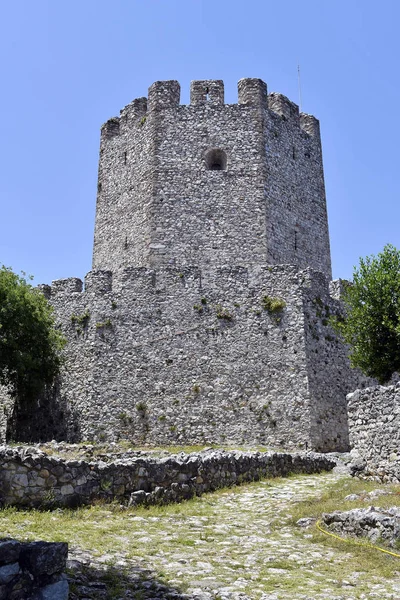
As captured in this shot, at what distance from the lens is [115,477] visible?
35.1 feet

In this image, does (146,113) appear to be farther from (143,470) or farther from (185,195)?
(143,470)

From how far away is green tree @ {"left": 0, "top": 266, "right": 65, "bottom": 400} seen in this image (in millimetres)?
21375

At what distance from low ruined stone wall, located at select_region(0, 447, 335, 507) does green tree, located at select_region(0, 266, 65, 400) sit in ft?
34.7

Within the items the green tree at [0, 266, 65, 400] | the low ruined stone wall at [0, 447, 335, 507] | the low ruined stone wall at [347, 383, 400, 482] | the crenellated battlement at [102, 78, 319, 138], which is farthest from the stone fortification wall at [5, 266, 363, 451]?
the crenellated battlement at [102, 78, 319, 138]

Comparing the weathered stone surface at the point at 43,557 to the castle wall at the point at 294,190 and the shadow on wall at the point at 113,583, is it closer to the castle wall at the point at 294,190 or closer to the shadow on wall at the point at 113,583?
the shadow on wall at the point at 113,583

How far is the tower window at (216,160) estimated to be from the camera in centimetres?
2772

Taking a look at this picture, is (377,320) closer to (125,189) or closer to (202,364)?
(202,364)

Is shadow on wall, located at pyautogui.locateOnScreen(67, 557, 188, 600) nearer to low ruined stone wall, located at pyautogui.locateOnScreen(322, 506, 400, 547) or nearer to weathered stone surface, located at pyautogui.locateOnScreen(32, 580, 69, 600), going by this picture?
weathered stone surface, located at pyautogui.locateOnScreen(32, 580, 69, 600)

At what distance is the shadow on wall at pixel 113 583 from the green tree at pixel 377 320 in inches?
485

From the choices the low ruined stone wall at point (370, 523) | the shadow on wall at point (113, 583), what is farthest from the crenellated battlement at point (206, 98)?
the shadow on wall at point (113, 583)

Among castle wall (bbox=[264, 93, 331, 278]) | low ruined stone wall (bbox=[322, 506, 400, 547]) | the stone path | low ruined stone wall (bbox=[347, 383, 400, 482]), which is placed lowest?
the stone path

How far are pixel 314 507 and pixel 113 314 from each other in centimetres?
1336

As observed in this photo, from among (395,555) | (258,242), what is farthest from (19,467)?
(258,242)

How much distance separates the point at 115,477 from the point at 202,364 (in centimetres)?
1054
